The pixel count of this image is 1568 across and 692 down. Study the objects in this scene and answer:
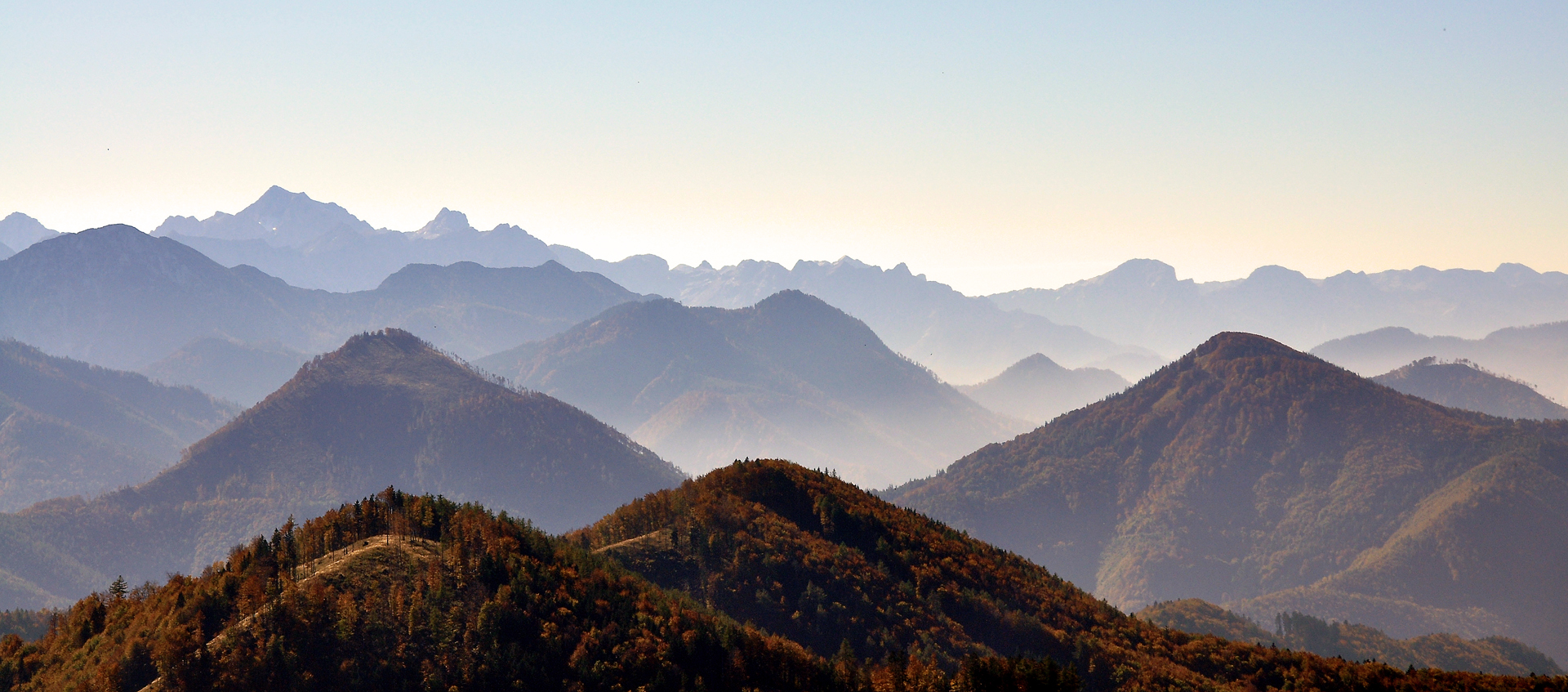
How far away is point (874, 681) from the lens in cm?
14188

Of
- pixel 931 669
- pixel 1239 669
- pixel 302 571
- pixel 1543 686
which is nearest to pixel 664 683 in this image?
pixel 931 669

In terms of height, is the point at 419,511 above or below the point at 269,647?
above

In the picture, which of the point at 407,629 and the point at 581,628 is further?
the point at 581,628

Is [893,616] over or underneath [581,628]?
over

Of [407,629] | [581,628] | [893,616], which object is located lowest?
[407,629]

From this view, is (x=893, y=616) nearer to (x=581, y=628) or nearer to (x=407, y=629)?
(x=581, y=628)

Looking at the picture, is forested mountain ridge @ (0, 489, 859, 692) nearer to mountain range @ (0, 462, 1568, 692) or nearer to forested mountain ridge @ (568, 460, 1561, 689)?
mountain range @ (0, 462, 1568, 692)

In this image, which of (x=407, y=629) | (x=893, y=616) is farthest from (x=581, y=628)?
(x=893, y=616)

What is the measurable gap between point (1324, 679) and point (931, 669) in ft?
243

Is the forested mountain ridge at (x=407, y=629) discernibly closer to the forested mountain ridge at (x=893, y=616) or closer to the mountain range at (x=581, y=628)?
the mountain range at (x=581, y=628)

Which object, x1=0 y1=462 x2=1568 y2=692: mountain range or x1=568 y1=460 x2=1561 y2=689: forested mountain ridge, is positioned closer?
x1=0 y1=462 x2=1568 y2=692: mountain range

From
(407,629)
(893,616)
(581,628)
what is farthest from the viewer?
(893,616)

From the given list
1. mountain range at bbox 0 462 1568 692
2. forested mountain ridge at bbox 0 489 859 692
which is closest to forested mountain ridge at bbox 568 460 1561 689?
mountain range at bbox 0 462 1568 692

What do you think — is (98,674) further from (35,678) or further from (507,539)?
(507,539)
